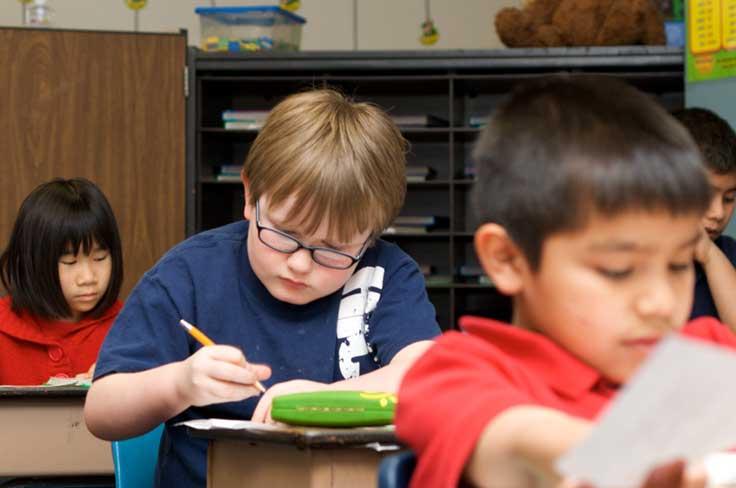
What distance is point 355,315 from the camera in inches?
65.0

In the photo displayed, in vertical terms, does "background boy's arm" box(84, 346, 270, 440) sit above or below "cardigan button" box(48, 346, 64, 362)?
above

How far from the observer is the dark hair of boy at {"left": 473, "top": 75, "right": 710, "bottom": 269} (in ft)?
2.56

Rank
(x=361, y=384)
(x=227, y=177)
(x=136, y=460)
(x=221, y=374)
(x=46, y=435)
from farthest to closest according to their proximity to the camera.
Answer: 1. (x=227, y=177)
2. (x=46, y=435)
3. (x=136, y=460)
4. (x=361, y=384)
5. (x=221, y=374)

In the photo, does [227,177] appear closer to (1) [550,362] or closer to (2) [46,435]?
(2) [46,435]

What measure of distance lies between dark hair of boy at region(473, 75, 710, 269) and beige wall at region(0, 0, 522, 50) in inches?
180

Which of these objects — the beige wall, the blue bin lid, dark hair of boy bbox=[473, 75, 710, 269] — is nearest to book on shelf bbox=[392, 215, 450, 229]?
the blue bin lid

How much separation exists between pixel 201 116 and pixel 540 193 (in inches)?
151

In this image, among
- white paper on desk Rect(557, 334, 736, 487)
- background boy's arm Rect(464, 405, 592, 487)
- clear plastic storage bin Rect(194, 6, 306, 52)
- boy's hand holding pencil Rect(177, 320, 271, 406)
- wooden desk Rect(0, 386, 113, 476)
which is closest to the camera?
white paper on desk Rect(557, 334, 736, 487)

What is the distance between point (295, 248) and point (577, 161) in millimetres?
792

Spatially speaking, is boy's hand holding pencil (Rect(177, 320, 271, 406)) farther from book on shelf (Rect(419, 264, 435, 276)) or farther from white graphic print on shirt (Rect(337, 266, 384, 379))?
book on shelf (Rect(419, 264, 435, 276))

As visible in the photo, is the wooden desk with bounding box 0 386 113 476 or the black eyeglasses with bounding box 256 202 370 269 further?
the wooden desk with bounding box 0 386 113 476

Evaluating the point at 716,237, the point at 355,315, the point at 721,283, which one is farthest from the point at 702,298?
the point at 355,315

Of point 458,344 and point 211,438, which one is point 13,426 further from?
point 458,344

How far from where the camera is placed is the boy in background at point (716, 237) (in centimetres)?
236
